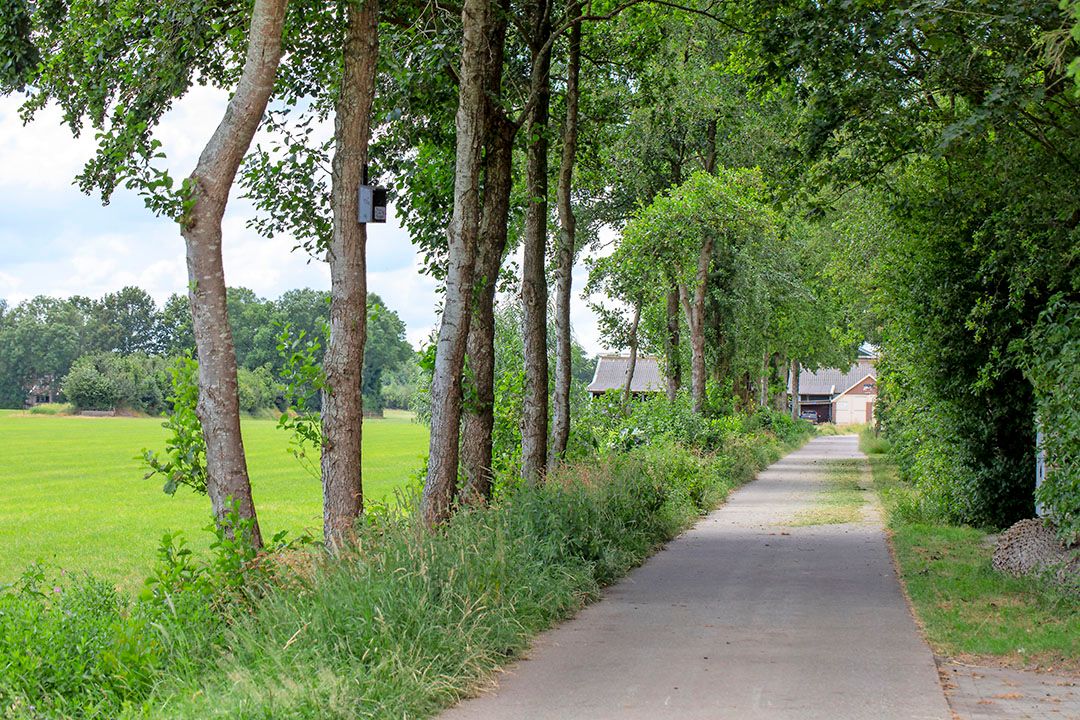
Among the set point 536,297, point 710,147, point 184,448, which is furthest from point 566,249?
point 710,147

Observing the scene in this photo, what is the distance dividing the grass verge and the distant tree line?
234 ft

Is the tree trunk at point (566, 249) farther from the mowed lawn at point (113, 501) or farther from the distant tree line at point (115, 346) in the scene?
the distant tree line at point (115, 346)

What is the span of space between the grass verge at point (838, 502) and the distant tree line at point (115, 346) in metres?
71.4

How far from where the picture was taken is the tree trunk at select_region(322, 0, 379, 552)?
35.2ft

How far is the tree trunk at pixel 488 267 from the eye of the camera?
1391 centimetres

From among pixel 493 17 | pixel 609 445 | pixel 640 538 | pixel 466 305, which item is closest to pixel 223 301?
pixel 466 305

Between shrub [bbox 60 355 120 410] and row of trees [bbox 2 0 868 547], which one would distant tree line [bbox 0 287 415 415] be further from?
row of trees [bbox 2 0 868 547]

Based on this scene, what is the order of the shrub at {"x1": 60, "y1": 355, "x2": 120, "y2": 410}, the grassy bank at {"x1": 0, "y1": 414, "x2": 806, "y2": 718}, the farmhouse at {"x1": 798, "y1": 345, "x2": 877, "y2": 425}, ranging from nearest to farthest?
the grassy bank at {"x1": 0, "y1": 414, "x2": 806, "y2": 718}
the shrub at {"x1": 60, "y1": 355, "x2": 120, "y2": 410}
the farmhouse at {"x1": 798, "y1": 345, "x2": 877, "y2": 425}

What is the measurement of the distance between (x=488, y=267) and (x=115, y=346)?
116m

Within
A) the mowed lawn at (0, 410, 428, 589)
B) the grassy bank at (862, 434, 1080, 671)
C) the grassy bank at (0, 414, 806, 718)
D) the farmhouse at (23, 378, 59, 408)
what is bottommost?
the mowed lawn at (0, 410, 428, 589)

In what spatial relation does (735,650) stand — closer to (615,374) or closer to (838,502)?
(838,502)

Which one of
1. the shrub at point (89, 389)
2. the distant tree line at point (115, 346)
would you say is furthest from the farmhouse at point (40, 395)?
the shrub at point (89, 389)

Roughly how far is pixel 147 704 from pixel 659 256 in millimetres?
21749

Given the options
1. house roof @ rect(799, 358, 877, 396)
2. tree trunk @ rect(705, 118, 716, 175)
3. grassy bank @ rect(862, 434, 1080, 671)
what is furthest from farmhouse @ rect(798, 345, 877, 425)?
grassy bank @ rect(862, 434, 1080, 671)
